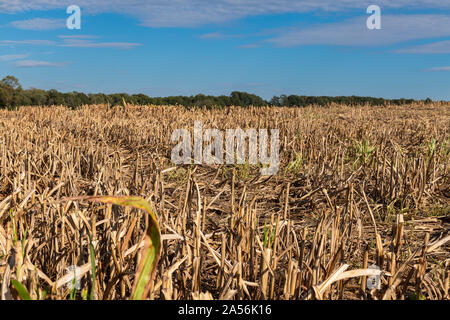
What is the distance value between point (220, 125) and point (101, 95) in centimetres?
1371

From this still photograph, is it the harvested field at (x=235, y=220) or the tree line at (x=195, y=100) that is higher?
the tree line at (x=195, y=100)

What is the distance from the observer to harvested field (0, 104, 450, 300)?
1.99 metres

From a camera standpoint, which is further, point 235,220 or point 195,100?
point 195,100

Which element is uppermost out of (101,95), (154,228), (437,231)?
(101,95)

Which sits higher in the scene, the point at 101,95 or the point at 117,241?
the point at 101,95

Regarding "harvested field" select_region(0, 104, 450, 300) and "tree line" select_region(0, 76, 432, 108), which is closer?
"harvested field" select_region(0, 104, 450, 300)

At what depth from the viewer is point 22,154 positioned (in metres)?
4.99

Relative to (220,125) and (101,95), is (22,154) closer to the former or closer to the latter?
(220,125)

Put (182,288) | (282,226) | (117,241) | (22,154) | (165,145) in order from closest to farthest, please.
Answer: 1. (182,288)
2. (117,241)
3. (282,226)
4. (22,154)
5. (165,145)

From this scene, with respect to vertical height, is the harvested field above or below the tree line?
below

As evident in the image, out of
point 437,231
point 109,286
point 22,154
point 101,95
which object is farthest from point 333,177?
point 101,95

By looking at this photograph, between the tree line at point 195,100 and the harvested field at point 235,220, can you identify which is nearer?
the harvested field at point 235,220

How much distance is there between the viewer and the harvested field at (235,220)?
6.54ft

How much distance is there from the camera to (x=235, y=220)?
2537mm
